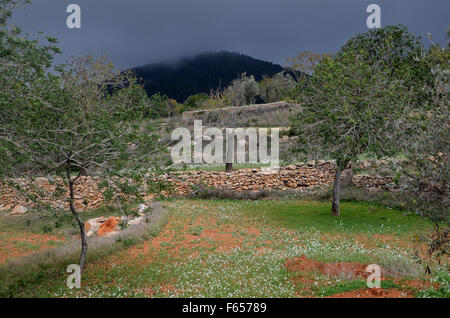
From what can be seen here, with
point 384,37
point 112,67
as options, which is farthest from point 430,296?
point 112,67

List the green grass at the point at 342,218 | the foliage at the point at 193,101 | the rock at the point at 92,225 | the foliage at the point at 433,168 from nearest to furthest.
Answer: the foliage at the point at 433,168
the green grass at the point at 342,218
the rock at the point at 92,225
the foliage at the point at 193,101

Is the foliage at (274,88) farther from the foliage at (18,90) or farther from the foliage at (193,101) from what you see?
the foliage at (18,90)

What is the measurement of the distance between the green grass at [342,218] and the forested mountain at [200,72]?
50604mm

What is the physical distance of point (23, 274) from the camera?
8.80m

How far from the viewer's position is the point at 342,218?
14.7 meters

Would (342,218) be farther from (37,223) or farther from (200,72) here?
(200,72)

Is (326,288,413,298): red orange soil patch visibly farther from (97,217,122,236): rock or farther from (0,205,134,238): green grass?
(97,217,122,236): rock

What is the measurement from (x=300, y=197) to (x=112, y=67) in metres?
18.5

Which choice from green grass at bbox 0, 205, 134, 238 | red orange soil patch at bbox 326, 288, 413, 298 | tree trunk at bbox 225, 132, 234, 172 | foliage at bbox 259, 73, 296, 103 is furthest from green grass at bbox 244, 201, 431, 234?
foliage at bbox 259, 73, 296, 103

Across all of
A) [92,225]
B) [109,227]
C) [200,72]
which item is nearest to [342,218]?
[109,227]

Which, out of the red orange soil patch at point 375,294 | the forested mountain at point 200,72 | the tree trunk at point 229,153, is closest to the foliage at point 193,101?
the forested mountain at point 200,72

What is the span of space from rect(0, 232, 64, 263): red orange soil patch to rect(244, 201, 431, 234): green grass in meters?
9.49

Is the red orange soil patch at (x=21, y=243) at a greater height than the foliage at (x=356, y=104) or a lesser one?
lesser

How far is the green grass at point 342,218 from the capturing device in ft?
43.4
